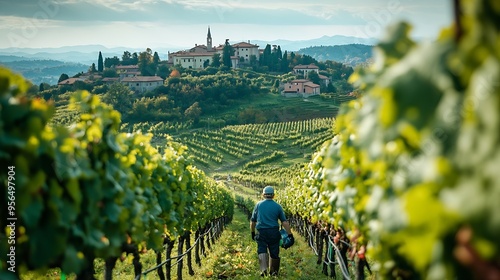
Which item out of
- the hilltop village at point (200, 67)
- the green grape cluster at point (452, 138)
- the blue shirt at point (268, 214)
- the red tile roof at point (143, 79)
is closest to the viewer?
the green grape cluster at point (452, 138)

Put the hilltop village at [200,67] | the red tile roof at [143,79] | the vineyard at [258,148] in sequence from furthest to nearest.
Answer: the hilltop village at [200,67], the red tile roof at [143,79], the vineyard at [258,148]

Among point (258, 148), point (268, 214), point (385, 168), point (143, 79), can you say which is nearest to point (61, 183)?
point (385, 168)

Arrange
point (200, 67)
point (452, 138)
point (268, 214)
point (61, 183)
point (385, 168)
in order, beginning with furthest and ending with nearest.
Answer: point (200, 67), point (268, 214), point (61, 183), point (385, 168), point (452, 138)

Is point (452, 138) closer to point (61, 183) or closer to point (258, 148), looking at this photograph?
point (61, 183)

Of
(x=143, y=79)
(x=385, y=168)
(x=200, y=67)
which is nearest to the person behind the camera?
(x=385, y=168)

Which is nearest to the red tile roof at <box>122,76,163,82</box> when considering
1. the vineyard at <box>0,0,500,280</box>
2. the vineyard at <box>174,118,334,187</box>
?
the vineyard at <box>174,118,334,187</box>

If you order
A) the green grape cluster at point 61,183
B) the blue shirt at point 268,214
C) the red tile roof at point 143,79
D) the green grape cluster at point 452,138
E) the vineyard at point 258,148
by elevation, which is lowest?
the vineyard at point 258,148

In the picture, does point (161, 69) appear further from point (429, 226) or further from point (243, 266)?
point (429, 226)

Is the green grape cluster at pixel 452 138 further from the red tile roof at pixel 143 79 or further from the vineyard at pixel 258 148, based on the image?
the red tile roof at pixel 143 79

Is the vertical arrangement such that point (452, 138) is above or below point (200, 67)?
above

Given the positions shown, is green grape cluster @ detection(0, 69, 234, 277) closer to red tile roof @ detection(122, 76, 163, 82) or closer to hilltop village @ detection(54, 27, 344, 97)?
hilltop village @ detection(54, 27, 344, 97)

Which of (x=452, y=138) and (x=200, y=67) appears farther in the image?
(x=200, y=67)

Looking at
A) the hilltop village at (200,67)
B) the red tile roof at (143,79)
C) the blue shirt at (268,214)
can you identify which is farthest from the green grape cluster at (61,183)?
the red tile roof at (143,79)

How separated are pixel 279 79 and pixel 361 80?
122921 millimetres
